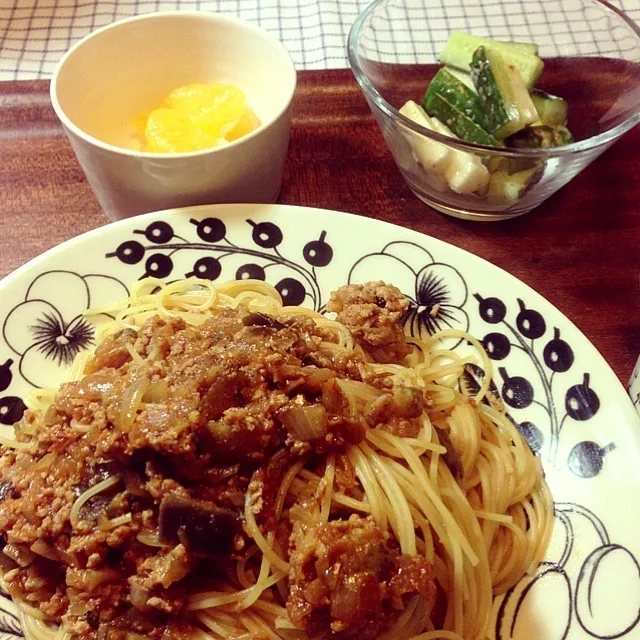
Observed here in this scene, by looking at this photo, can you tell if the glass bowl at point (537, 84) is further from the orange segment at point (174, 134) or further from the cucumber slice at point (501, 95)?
the orange segment at point (174, 134)

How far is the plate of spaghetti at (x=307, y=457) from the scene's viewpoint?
198 centimetres

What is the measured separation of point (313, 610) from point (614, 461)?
1214mm

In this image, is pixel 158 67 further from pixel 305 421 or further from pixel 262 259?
pixel 305 421

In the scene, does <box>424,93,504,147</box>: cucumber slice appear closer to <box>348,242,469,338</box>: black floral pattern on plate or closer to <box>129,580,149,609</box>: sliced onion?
<box>348,242,469,338</box>: black floral pattern on plate

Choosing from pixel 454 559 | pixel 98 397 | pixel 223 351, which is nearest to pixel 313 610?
pixel 454 559

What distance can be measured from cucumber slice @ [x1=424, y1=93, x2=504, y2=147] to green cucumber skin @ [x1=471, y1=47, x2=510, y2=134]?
0.07m

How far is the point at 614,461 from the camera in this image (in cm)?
228

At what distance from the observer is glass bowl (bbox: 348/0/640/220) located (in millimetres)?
3195

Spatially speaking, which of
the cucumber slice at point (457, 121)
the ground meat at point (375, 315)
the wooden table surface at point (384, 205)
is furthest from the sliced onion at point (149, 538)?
the cucumber slice at point (457, 121)

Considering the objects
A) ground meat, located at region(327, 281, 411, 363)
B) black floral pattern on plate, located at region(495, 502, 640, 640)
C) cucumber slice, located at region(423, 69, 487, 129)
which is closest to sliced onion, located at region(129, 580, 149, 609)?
black floral pattern on plate, located at region(495, 502, 640, 640)

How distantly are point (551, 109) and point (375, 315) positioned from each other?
1957mm

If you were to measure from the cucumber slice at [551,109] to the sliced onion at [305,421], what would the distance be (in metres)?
2.50

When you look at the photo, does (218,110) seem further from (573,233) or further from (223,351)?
(573,233)

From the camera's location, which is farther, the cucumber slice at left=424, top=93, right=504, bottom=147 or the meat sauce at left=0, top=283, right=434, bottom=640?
the cucumber slice at left=424, top=93, right=504, bottom=147
